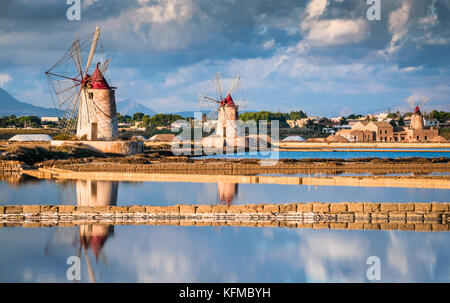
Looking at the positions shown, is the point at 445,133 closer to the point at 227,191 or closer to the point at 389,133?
the point at 389,133

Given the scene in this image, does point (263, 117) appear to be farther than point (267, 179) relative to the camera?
Yes

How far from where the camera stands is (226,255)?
908cm

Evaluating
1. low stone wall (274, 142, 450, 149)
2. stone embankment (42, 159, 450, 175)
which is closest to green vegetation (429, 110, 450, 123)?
low stone wall (274, 142, 450, 149)

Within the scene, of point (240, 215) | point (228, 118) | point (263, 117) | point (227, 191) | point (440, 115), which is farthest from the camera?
point (440, 115)

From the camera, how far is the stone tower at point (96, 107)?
108 ft

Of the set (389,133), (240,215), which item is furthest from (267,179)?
(389,133)

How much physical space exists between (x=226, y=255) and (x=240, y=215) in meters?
2.89

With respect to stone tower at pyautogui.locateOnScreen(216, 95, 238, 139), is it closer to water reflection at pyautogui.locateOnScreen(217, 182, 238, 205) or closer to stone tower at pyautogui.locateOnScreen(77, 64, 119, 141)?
stone tower at pyautogui.locateOnScreen(77, 64, 119, 141)

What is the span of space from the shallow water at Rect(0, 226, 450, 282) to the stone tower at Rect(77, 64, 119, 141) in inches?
885

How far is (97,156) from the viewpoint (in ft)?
106

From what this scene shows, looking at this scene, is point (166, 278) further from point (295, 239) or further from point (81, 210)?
point (81, 210)

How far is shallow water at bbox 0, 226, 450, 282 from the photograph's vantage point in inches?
314

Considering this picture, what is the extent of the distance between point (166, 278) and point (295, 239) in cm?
307
